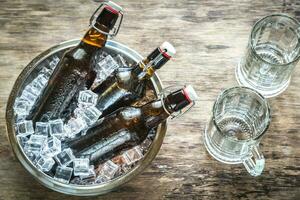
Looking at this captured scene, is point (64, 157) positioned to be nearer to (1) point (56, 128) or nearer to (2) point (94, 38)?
(1) point (56, 128)

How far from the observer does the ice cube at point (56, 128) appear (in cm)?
123

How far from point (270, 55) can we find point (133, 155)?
0.47m

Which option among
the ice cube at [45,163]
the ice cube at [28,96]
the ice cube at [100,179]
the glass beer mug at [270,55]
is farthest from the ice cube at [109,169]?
the glass beer mug at [270,55]

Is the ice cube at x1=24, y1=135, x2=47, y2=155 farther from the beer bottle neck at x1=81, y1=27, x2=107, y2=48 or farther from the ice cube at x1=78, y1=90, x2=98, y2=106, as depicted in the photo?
the beer bottle neck at x1=81, y1=27, x2=107, y2=48

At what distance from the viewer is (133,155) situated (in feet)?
3.98

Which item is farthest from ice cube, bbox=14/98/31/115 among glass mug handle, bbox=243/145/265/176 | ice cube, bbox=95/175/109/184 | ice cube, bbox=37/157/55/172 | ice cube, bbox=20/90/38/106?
glass mug handle, bbox=243/145/265/176

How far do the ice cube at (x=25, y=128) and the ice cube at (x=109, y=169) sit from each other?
0.56 ft

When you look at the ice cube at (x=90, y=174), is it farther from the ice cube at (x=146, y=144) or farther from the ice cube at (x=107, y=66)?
the ice cube at (x=107, y=66)

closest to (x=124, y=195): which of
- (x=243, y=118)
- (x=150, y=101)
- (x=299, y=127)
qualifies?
(x=150, y=101)

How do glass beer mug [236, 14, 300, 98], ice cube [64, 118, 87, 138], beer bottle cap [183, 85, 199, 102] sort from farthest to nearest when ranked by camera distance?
1. glass beer mug [236, 14, 300, 98]
2. ice cube [64, 118, 87, 138]
3. beer bottle cap [183, 85, 199, 102]

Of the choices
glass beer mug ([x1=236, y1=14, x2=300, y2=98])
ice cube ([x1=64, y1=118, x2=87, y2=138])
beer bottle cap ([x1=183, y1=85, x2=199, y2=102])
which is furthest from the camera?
glass beer mug ([x1=236, y1=14, x2=300, y2=98])

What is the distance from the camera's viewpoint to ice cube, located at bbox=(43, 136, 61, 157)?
120cm

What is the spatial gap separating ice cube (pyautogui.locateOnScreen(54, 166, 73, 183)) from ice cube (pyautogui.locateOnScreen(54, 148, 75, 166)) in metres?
0.02

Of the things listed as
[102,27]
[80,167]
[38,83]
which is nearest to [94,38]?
[102,27]
